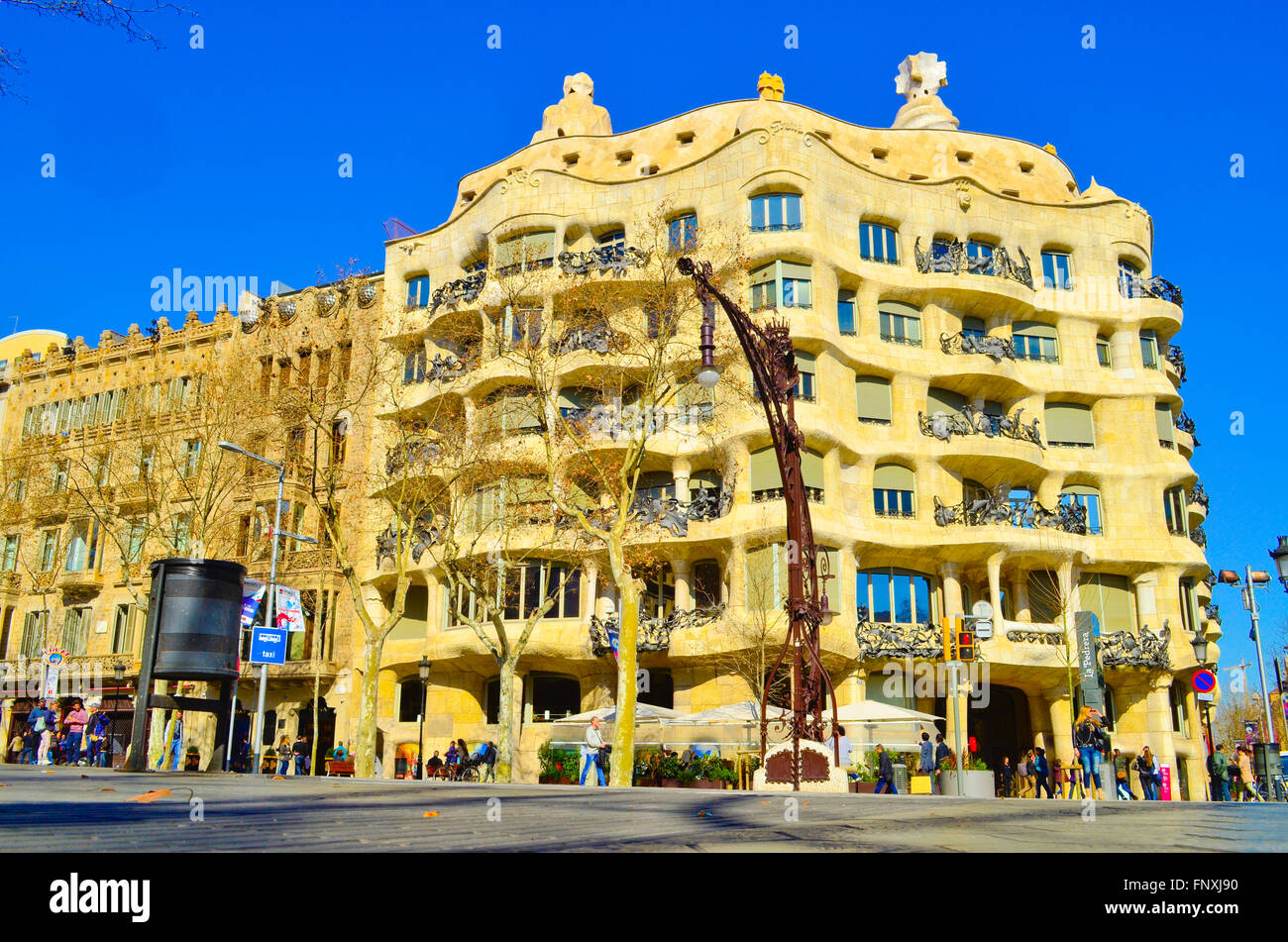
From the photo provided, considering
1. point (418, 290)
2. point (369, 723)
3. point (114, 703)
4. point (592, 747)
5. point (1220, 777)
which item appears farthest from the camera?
point (114, 703)

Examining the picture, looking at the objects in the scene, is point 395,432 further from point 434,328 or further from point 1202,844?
point 1202,844

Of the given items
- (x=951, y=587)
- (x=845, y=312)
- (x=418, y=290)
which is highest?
(x=418, y=290)

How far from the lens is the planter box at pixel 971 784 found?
923 inches

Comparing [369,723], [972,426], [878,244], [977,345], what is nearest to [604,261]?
[878,244]

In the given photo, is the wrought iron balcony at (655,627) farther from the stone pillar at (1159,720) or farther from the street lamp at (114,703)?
the street lamp at (114,703)

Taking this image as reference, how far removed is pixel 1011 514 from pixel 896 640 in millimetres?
6032

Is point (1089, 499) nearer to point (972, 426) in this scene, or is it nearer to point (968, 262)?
point (972, 426)

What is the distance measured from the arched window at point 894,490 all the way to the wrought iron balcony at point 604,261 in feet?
34.5

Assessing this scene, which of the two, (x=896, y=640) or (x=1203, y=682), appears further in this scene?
(x=896, y=640)

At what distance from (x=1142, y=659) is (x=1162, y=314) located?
41.7 ft

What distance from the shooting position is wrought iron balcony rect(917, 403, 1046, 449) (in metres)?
36.6

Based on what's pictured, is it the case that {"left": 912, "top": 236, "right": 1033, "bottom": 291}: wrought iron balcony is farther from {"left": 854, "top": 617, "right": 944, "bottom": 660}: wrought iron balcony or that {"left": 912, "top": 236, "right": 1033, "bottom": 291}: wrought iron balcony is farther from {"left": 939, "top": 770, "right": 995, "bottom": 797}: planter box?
{"left": 939, "top": 770, "right": 995, "bottom": 797}: planter box

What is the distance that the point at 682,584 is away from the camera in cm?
3491
